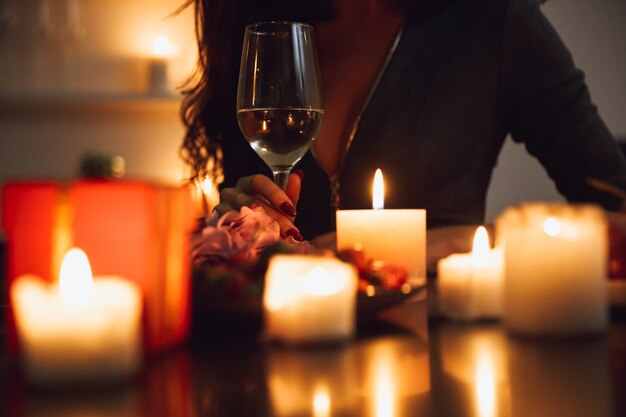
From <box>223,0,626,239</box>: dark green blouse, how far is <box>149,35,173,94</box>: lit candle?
7.00 feet

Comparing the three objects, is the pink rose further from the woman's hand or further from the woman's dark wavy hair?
the woman's dark wavy hair

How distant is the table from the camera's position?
14.6 inches

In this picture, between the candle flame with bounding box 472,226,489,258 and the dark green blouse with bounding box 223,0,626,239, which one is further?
the dark green blouse with bounding box 223,0,626,239

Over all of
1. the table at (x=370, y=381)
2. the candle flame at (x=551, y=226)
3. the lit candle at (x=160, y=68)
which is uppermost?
the lit candle at (x=160, y=68)

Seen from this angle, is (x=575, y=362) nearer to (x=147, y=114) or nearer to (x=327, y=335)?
(x=327, y=335)

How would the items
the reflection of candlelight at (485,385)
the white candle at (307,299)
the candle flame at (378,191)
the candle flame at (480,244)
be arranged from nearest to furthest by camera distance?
the reflection of candlelight at (485,385) < the white candle at (307,299) < the candle flame at (480,244) < the candle flame at (378,191)

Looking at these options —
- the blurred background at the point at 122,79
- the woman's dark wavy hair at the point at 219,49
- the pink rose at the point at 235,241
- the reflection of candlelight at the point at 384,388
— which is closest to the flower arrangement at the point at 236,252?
the pink rose at the point at 235,241

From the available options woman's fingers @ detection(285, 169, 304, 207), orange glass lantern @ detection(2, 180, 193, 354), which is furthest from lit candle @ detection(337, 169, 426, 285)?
orange glass lantern @ detection(2, 180, 193, 354)

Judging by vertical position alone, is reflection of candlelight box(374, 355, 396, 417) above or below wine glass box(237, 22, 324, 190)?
below

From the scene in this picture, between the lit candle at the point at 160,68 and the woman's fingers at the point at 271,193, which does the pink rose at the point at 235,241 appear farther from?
the lit candle at the point at 160,68

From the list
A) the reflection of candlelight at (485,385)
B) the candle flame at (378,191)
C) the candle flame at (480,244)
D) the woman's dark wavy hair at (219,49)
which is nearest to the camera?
the reflection of candlelight at (485,385)

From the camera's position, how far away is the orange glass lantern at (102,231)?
0.44m

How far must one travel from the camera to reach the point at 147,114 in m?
3.94

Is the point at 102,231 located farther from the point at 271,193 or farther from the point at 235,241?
the point at 271,193
